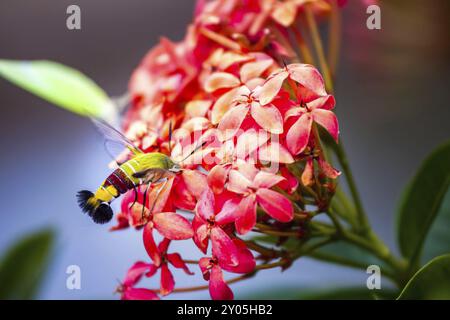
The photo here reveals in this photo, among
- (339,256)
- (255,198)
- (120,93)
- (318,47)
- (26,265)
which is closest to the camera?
(255,198)

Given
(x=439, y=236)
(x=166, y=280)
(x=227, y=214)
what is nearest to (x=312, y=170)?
(x=227, y=214)

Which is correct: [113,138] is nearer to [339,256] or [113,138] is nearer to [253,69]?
[253,69]

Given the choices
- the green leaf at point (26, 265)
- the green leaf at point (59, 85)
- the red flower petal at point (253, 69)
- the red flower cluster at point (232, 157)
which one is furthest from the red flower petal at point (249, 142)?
the green leaf at point (26, 265)

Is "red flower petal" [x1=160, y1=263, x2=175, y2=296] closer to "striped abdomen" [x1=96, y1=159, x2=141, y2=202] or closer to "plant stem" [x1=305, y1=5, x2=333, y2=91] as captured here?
"striped abdomen" [x1=96, y1=159, x2=141, y2=202]

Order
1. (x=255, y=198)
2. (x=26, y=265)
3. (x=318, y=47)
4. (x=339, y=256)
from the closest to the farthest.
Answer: (x=255, y=198) → (x=318, y=47) → (x=339, y=256) → (x=26, y=265)

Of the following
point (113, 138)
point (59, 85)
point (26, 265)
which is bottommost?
point (26, 265)

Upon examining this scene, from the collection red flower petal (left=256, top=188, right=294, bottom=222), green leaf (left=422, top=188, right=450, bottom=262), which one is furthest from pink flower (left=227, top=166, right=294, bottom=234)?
green leaf (left=422, top=188, right=450, bottom=262)

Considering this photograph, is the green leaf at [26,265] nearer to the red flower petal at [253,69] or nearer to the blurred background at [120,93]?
the blurred background at [120,93]

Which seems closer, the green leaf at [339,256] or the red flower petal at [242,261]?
the red flower petal at [242,261]
